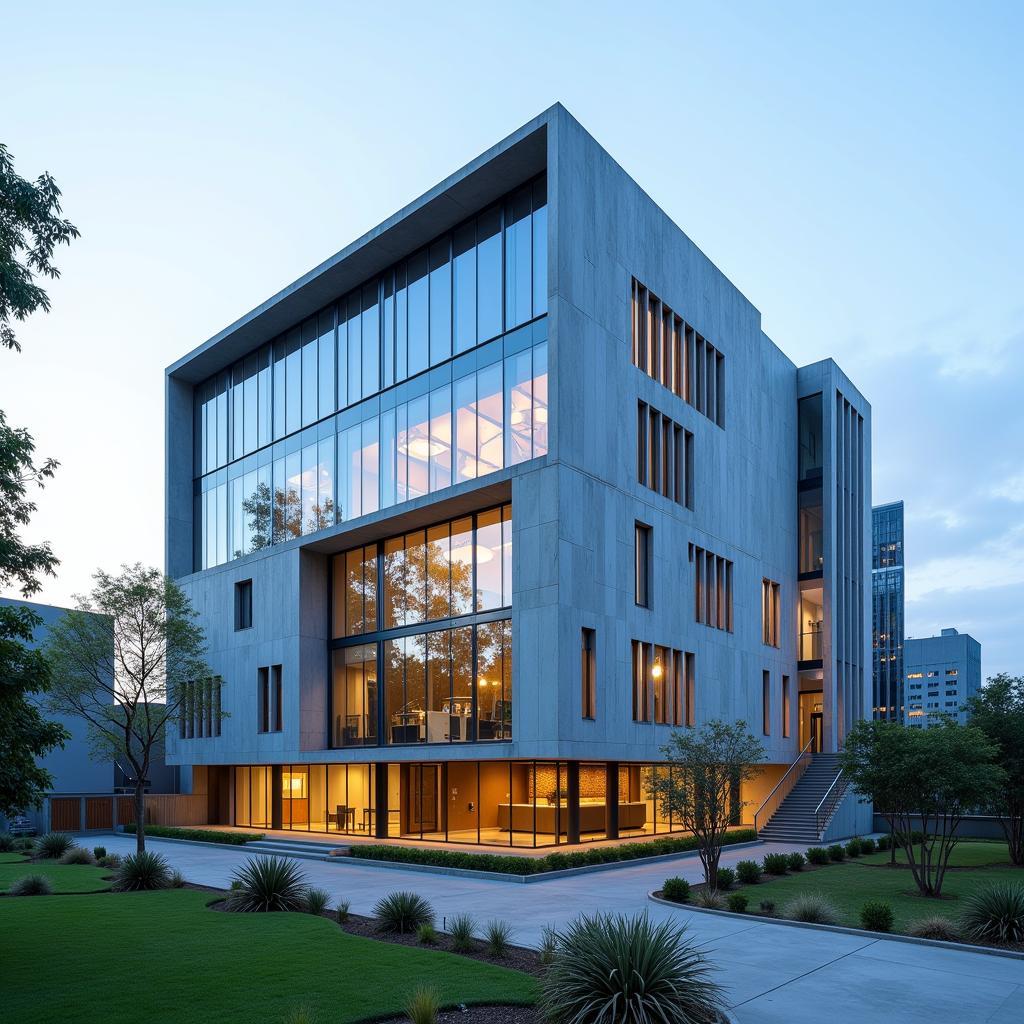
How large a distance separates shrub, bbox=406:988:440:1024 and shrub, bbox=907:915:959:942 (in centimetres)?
839

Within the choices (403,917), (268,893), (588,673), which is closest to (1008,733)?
(588,673)

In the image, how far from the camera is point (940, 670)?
161 meters

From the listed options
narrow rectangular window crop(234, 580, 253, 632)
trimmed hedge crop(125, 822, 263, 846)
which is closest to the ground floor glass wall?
trimmed hedge crop(125, 822, 263, 846)

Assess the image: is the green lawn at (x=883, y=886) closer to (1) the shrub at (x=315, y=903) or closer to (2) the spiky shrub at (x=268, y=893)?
(1) the shrub at (x=315, y=903)

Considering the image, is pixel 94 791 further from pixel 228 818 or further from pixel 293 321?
pixel 293 321

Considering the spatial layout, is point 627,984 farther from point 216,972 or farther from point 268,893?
point 268,893

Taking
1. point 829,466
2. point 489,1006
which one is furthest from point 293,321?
point 489,1006

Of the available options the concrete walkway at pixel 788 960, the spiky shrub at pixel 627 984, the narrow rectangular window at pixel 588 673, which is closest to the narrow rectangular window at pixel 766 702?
the narrow rectangular window at pixel 588 673

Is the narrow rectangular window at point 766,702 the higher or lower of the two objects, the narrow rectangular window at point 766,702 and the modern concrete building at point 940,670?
the higher

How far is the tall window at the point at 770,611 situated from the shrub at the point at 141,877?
26622 mm

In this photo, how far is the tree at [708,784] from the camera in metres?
20.2

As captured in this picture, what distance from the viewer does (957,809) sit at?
1922 centimetres

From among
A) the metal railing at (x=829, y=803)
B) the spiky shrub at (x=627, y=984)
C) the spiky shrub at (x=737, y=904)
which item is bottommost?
the metal railing at (x=829, y=803)

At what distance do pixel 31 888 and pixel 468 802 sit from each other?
14.6 m
